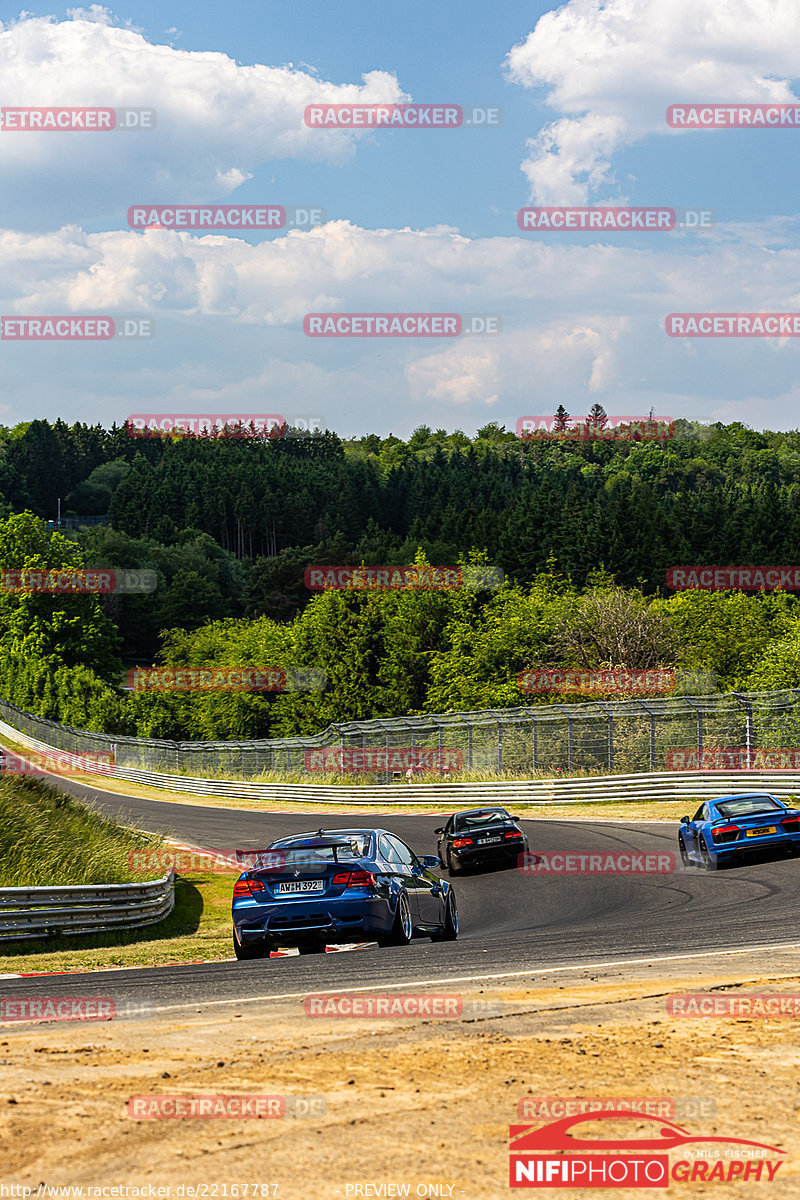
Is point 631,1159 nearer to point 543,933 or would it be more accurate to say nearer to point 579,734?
point 543,933

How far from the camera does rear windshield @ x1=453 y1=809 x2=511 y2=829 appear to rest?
20906mm

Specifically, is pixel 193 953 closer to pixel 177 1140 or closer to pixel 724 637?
pixel 177 1140

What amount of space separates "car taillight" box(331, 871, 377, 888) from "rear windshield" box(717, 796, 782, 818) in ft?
28.4

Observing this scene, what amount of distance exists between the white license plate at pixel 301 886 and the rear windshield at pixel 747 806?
895 cm

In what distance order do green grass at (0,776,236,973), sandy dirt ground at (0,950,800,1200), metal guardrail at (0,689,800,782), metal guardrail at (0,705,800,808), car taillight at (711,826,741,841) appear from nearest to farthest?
sandy dirt ground at (0,950,800,1200) → green grass at (0,776,236,973) → car taillight at (711,826,741,841) → metal guardrail at (0,705,800,808) → metal guardrail at (0,689,800,782)

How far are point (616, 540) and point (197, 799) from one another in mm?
61053

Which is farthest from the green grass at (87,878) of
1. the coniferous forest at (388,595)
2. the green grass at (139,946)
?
the coniferous forest at (388,595)

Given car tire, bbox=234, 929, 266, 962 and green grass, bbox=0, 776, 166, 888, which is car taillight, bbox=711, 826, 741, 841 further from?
green grass, bbox=0, 776, 166, 888

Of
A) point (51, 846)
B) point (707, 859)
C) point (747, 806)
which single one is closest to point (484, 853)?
point (707, 859)

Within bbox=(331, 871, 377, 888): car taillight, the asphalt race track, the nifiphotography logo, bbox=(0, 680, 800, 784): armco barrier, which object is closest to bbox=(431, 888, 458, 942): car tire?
the asphalt race track

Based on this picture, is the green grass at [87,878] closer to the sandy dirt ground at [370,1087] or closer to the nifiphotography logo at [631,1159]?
the sandy dirt ground at [370,1087]

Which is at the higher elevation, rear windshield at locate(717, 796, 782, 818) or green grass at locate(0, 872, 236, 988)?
rear windshield at locate(717, 796, 782, 818)

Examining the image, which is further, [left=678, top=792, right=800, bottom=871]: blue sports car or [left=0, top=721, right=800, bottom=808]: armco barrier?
[left=0, top=721, right=800, bottom=808]: armco barrier

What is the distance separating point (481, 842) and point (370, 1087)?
1519 centimetres
